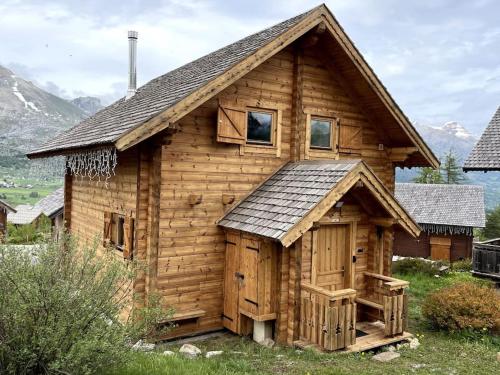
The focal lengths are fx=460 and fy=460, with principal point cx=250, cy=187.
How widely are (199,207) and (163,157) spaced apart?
4.73 ft

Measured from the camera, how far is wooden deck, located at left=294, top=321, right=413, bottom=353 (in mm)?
9336

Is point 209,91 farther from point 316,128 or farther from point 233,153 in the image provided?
point 316,128

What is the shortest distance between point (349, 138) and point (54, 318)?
9284 mm

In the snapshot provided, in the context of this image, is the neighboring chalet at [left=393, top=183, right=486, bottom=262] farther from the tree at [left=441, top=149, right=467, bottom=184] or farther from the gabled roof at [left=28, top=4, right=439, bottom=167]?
the tree at [left=441, top=149, right=467, bottom=184]

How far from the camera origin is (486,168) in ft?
51.7

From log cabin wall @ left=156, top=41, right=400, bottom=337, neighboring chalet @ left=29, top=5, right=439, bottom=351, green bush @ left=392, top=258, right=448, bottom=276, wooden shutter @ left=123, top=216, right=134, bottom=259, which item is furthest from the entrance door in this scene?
green bush @ left=392, top=258, right=448, bottom=276

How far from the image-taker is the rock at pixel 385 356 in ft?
Result: 29.4

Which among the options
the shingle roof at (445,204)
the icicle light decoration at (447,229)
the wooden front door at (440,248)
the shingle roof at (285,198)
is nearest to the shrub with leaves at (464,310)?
the shingle roof at (285,198)

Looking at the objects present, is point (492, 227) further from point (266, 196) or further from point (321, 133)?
point (266, 196)

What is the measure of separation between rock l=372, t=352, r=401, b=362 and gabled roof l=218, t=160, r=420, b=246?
9.42ft

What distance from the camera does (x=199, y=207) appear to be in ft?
34.6

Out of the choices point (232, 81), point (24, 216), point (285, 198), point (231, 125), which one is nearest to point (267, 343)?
point (285, 198)

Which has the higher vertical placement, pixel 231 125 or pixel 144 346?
pixel 231 125

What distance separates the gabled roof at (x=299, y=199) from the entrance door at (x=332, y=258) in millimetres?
1182
